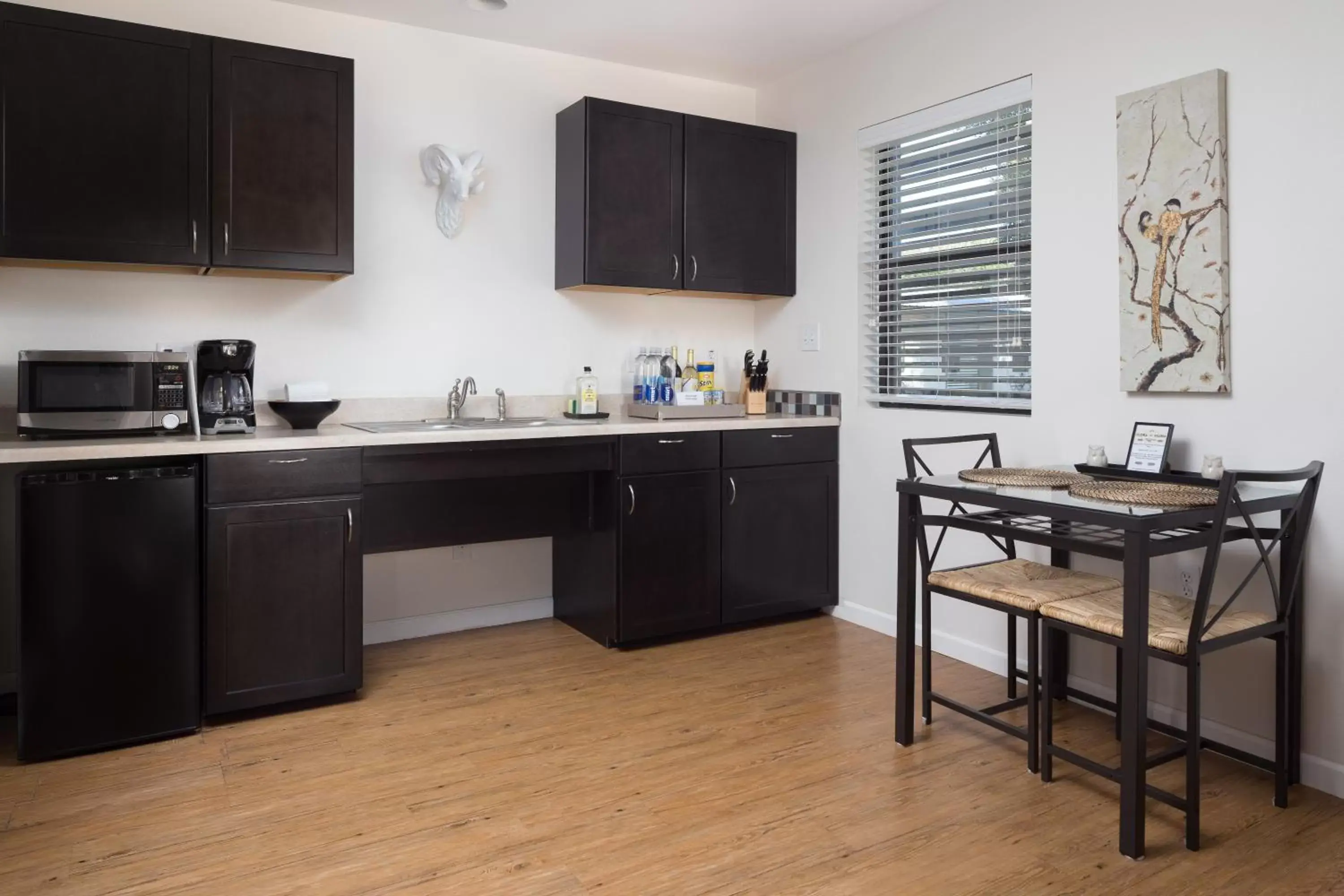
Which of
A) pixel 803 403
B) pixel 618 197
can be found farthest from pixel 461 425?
pixel 803 403

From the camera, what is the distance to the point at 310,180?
321cm

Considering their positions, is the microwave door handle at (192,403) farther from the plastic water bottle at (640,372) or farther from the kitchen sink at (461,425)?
the plastic water bottle at (640,372)

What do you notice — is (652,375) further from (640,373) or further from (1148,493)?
(1148,493)

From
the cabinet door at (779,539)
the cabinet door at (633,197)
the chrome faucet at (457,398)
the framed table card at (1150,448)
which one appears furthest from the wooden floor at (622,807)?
the cabinet door at (633,197)

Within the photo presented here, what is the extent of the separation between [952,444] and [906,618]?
110 centimetres

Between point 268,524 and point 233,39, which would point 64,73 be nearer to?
point 233,39

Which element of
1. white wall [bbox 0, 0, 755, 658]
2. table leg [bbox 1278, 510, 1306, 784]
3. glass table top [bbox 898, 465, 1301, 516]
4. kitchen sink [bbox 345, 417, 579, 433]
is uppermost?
white wall [bbox 0, 0, 755, 658]

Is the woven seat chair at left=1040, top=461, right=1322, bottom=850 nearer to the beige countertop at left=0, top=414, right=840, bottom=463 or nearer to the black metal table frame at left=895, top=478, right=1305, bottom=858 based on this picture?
the black metal table frame at left=895, top=478, right=1305, bottom=858

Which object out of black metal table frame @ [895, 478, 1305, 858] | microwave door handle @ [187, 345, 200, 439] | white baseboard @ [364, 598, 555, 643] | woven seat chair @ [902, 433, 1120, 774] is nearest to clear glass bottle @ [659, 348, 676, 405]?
white baseboard @ [364, 598, 555, 643]

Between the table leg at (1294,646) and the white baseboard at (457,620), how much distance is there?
2.83 meters

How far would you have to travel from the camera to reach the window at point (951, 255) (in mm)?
3369

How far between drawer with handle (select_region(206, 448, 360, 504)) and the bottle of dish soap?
119 centimetres

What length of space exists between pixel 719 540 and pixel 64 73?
2802 mm

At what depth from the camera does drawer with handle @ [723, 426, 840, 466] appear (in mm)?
3916
